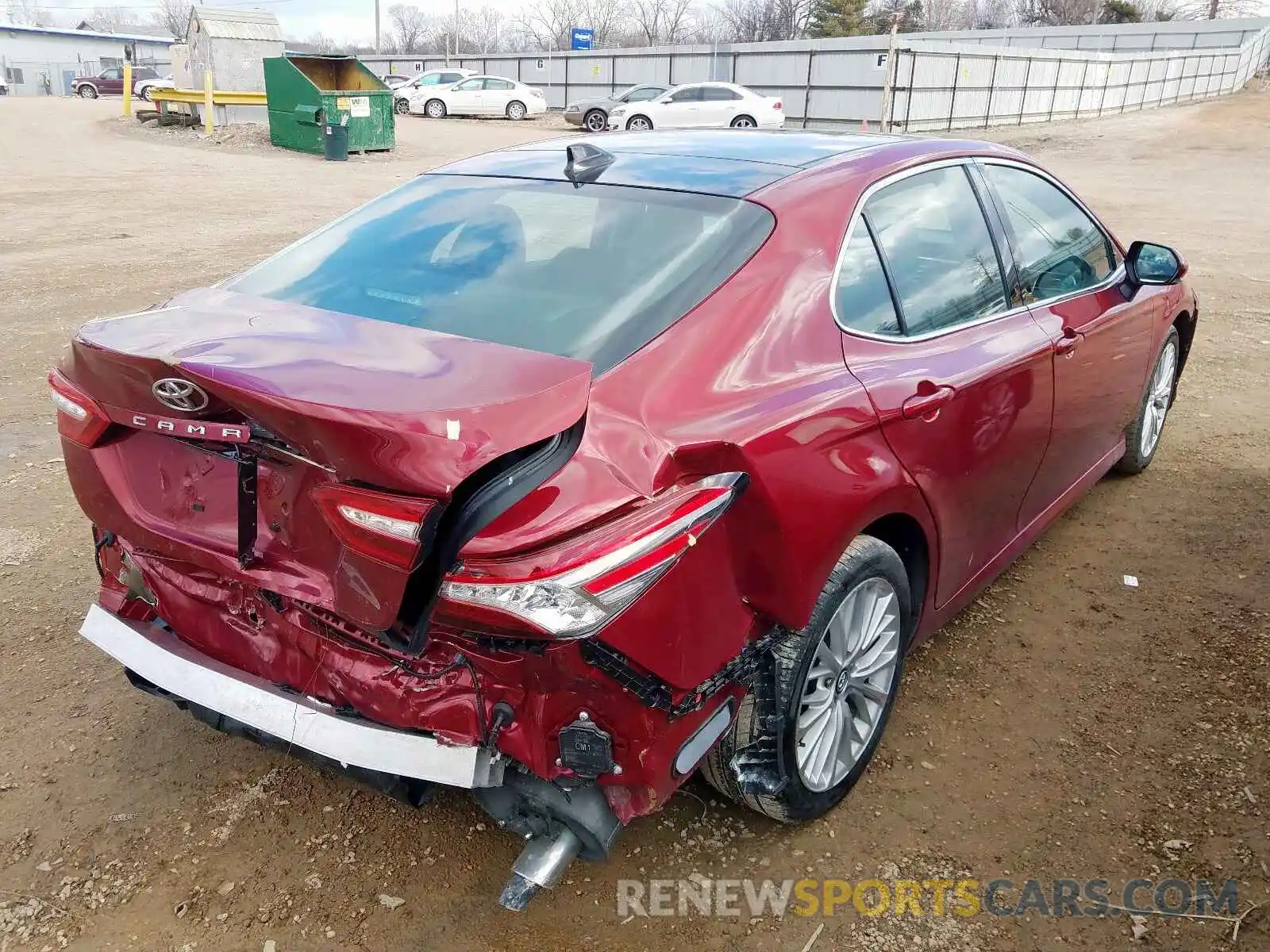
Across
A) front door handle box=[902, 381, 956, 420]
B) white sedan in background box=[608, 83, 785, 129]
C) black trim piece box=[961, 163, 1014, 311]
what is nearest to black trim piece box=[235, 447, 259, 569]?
front door handle box=[902, 381, 956, 420]

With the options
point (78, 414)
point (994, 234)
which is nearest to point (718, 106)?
point (994, 234)

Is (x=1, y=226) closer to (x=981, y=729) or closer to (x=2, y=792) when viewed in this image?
(x=2, y=792)

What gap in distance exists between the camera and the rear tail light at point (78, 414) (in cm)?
219

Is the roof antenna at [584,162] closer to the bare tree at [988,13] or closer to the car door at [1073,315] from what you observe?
the car door at [1073,315]

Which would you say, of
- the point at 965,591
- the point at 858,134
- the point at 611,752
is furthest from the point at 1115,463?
the point at 611,752

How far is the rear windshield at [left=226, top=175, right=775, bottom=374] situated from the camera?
230cm

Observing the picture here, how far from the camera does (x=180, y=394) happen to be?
1.91m

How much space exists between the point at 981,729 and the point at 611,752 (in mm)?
1558

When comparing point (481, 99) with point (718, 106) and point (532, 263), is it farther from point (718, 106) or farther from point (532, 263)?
point (532, 263)

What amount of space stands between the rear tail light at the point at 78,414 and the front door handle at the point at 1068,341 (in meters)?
2.79

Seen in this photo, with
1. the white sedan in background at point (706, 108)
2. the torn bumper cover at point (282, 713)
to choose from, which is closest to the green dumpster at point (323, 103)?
the white sedan in background at point (706, 108)

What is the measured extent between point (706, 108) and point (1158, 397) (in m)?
22.6

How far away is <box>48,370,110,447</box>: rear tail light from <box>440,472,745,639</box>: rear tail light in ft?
3.24

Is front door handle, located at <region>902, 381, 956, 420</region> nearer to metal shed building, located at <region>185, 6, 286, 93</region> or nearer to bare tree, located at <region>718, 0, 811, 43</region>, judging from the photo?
metal shed building, located at <region>185, 6, 286, 93</region>
